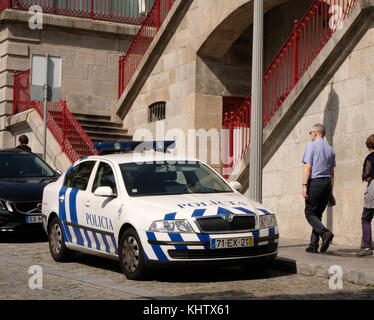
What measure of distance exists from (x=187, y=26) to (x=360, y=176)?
7.91m

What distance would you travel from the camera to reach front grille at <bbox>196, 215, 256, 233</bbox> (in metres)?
8.95

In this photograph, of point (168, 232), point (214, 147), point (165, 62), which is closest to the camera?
point (168, 232)

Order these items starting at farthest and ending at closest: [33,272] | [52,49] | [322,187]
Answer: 1. [52,49]
2. [322,187]
3. [33,272]

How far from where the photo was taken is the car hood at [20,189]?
1351cm

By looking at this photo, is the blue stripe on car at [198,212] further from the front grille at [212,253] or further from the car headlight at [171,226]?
the front grille at [212,253]

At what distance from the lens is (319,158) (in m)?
11.1

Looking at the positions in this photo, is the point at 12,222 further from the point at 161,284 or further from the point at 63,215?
the point at 161,284

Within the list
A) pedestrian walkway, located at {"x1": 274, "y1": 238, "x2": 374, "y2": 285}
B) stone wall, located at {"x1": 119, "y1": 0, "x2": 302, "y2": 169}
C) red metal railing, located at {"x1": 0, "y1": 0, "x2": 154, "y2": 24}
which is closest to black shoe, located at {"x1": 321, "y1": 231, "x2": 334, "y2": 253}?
pedestrian walkway, located at {"x1": 274, "y1": 238, "x2": 374, "y2": 285}

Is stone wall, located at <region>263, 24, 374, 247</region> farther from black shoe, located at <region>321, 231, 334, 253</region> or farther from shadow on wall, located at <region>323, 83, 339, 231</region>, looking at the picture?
black shoe, located at <region>321, 231, 334, 253</region>

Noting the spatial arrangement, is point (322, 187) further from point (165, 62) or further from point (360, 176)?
point (165, 62)
